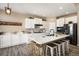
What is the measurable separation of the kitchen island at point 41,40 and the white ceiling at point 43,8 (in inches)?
15.2

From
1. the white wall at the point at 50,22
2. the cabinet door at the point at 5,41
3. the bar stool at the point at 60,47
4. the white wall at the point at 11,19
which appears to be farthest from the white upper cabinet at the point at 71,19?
the cabinet door at the point at 5,41

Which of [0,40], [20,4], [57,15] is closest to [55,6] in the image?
[57,15]

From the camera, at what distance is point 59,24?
1.90 metres

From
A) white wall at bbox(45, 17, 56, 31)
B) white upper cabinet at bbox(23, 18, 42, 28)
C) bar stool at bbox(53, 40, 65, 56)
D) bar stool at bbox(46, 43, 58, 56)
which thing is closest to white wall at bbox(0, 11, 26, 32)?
white upper cabinet at bbox(23, 18, 42, 28)

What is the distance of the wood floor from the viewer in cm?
185

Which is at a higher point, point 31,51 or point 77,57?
point 31,51

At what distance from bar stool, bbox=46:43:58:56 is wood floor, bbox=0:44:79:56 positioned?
282mm

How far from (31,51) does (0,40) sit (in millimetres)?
579

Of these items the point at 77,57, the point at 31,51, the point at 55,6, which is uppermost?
the point at 55,6

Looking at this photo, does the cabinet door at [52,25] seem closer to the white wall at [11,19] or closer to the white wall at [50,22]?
the white wall at [50,22]

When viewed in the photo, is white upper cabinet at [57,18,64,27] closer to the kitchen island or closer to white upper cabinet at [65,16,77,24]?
white upper cabinet at [65,16,77,24]

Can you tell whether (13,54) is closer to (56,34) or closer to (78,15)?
(56,34)

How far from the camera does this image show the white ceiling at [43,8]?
1853 mm

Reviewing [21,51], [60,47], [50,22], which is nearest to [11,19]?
[21,51]
